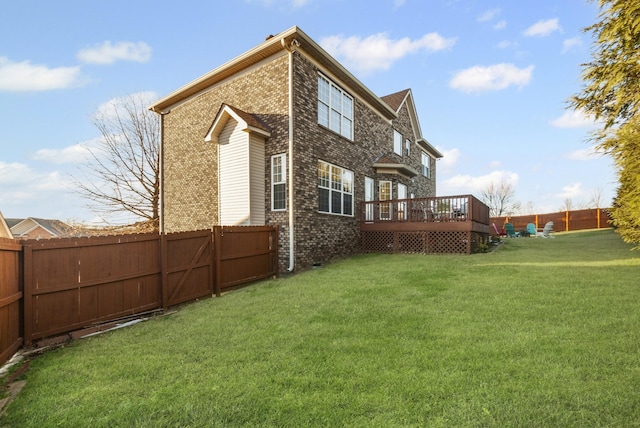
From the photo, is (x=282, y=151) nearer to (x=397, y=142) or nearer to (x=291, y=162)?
(x=291, y=162)

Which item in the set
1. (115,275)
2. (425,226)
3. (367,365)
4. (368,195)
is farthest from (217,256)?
(368,195)

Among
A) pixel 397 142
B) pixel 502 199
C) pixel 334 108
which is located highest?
pixel 397 142

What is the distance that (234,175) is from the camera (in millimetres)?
11211

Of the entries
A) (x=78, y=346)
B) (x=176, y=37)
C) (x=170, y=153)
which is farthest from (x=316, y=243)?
(x=176, y=37)

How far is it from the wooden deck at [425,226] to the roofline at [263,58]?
519 cm

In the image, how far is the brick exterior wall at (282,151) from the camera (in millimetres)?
10617

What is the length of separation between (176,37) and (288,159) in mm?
7237

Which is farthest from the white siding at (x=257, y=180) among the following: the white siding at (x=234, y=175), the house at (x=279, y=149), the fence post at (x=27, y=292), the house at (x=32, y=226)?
the house at (x=32, y=226)

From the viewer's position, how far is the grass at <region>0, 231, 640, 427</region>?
259 cm

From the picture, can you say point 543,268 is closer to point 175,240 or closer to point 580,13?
point 580,13

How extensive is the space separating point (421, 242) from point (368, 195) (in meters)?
3.57

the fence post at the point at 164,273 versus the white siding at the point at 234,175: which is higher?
the white siding at the point at 234,175

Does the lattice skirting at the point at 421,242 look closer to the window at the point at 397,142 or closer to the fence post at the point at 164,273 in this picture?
the window at the point at 397,142

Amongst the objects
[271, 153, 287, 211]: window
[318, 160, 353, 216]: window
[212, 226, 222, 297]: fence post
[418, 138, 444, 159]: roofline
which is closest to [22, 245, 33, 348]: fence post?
[212, 226, 222, 297]: fence post
